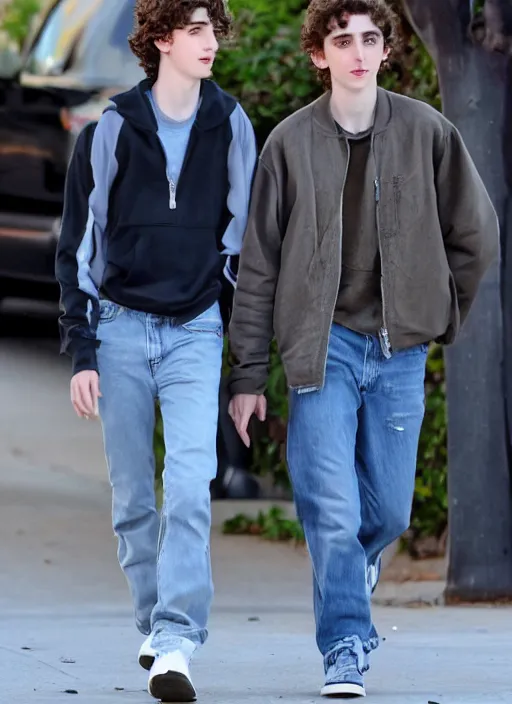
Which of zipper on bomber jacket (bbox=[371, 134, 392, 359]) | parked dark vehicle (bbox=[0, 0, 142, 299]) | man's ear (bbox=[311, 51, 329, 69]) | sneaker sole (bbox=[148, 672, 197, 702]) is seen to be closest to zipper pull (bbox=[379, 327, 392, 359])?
zipper on bomber jacket (bbox=[371, 134, 392, 359])

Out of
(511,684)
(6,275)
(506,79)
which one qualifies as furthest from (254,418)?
(6,275)

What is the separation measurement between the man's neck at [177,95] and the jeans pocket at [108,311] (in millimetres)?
505

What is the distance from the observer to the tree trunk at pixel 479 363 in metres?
6.44

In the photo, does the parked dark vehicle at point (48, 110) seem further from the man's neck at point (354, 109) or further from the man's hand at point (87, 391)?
the man's hand at point (87, 391)

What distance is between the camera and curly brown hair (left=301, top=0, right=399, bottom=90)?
4.76 meters

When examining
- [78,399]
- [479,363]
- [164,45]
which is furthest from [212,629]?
[164,45]

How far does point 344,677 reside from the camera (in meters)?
4.69

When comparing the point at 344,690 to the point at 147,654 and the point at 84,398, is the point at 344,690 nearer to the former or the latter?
the point at 147,654

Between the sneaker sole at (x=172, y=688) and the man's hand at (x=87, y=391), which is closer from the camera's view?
the sneaker sole at (x=172, y=688)

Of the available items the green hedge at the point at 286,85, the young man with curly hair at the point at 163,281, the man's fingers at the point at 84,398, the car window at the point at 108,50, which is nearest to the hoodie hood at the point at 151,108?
the young man with curly hair at the point at 163,281

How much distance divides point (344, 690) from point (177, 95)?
1.58m

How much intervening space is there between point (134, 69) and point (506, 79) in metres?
4.41

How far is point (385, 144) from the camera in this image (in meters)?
4.70

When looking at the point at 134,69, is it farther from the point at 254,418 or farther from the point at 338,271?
the point at 338,271
